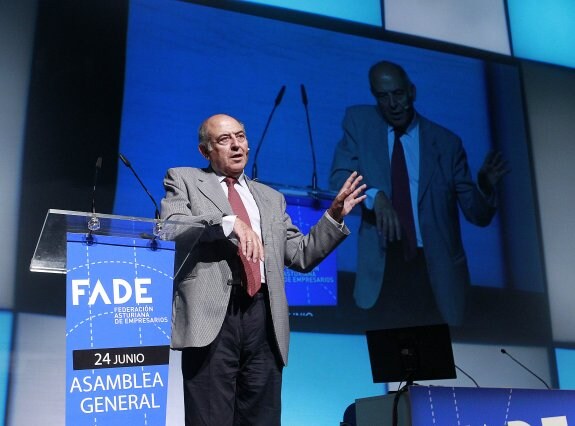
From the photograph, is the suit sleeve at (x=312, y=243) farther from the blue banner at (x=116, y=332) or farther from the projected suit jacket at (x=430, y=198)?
the projected suit jacket at (x=430, y=198)

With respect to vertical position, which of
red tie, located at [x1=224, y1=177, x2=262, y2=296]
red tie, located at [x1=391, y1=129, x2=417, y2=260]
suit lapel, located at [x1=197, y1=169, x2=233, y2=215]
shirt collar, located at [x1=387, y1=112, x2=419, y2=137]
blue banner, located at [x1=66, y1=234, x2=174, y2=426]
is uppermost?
shirt collar, located at [x1=387, y1=112, x2=419, y2=137]

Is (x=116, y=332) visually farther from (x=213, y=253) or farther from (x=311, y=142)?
(x=311, y=142)

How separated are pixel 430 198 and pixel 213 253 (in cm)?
251

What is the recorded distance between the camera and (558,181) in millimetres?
4930

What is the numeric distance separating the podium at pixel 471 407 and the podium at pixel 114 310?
1194 mm

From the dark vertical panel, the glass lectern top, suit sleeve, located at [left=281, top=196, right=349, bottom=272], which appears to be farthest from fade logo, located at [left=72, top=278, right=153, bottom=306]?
the dark vertical panel

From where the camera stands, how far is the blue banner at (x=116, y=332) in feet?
5.94

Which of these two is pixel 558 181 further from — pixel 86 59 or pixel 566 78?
pixel 86 59

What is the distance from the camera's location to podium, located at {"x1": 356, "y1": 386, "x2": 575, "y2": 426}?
2750mm

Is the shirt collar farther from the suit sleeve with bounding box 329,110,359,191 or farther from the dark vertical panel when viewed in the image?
the dark vertical panel

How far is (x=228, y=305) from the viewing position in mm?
2102

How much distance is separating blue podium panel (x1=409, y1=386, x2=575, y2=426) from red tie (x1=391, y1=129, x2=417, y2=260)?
1406 millimetres

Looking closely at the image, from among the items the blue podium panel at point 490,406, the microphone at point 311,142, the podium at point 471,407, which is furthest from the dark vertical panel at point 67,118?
the blue podium panel at point 490,406

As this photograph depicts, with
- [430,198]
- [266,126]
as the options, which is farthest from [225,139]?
[430,198]
